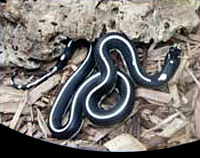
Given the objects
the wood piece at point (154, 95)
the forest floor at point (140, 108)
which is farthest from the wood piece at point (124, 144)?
the wood piece at point (154, 95)

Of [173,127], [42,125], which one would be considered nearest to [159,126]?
[173,127]

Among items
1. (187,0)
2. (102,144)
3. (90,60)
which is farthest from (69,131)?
Result: (187,0)

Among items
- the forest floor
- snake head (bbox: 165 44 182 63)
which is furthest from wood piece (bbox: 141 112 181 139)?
snake head (bbox: 165 44 182 63)

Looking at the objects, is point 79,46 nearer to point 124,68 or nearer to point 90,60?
point 90,60

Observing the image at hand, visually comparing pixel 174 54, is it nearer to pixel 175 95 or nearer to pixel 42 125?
pixel 175 95

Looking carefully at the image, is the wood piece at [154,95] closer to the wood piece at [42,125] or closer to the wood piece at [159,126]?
the wood piece at [159,126]

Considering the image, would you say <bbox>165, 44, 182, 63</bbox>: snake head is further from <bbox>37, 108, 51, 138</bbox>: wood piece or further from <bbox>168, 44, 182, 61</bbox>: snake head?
<bbox>37, 108, 51, 138</bbox>: wood piece
